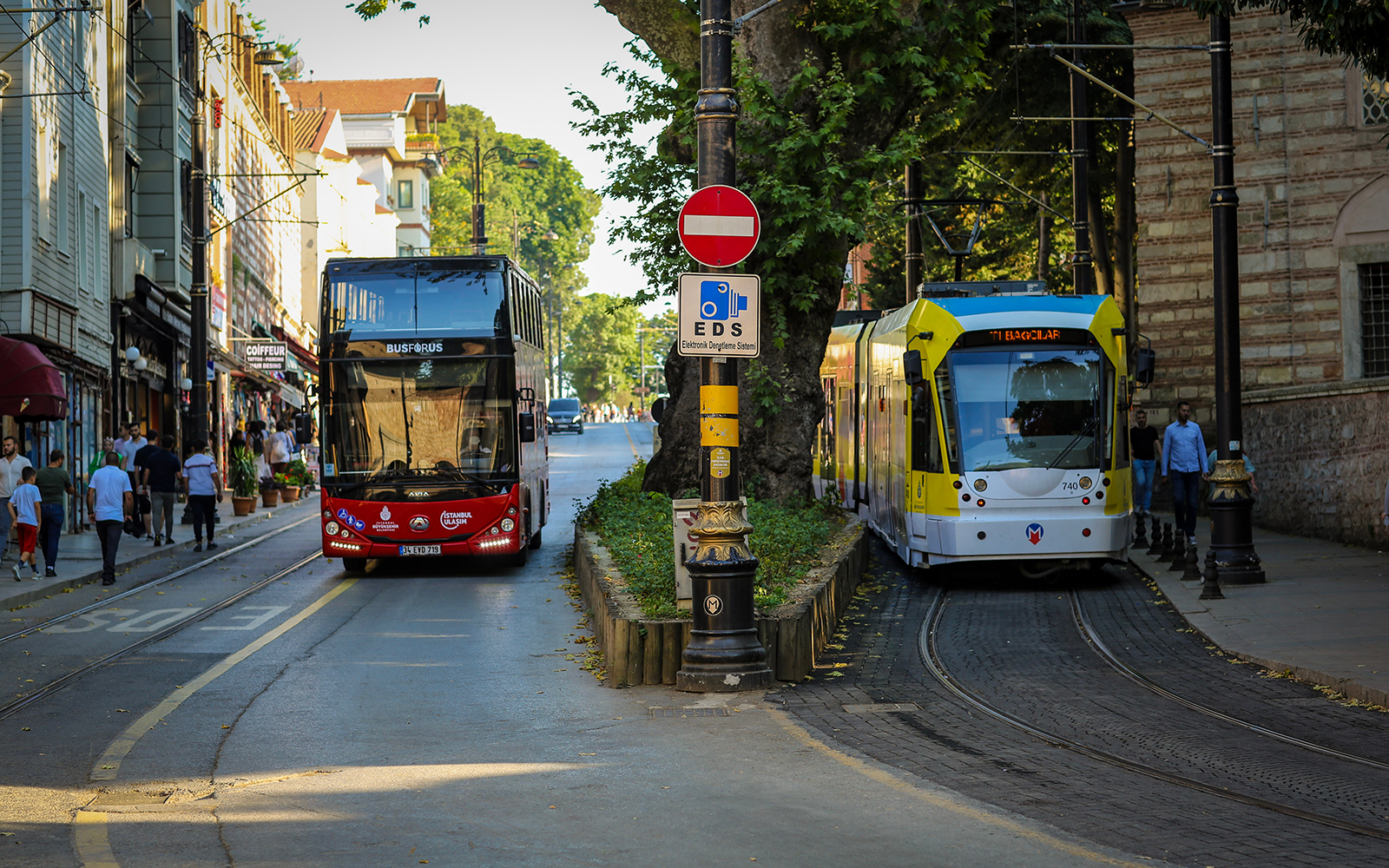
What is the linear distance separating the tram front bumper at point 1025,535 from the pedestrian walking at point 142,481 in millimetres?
14033

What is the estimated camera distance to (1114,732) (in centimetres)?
922

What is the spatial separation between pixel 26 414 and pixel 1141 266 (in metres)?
19.0

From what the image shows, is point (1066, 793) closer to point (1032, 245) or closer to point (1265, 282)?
point (1265, 282)

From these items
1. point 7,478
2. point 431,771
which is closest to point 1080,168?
point 7,478

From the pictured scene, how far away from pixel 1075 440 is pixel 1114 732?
27.1 feet

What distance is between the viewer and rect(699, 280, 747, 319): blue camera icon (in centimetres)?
1089

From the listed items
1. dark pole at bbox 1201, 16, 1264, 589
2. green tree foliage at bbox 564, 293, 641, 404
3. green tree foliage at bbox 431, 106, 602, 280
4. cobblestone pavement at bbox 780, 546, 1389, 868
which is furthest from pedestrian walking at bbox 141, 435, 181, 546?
green tree foliage at bbox 564, 293, 641, 404

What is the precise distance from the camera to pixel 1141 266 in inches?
1143

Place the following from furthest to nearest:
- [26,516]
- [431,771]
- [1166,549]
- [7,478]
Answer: [7,478]
[26,516]
[1166,549]
[431,771]

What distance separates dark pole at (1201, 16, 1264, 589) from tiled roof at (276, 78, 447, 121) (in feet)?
231

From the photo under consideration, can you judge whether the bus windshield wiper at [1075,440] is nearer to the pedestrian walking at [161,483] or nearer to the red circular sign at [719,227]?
the red circular sign at [719,227]

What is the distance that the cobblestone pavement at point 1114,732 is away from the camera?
6836 millimetres

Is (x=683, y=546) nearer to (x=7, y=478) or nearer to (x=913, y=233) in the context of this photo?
(x=7, y=478)

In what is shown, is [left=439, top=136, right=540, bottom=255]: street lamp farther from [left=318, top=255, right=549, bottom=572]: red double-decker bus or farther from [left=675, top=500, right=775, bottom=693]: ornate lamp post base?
[left=675, top=500, right=775, bottom=693]: ornate lamp post base
